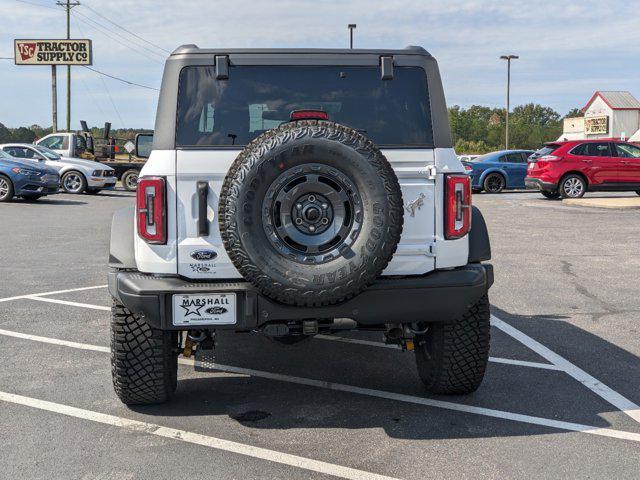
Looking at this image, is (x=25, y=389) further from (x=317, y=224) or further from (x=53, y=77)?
(x=53, y=77)

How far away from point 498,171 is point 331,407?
21.5 meters

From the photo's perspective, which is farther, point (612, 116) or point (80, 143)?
point (612, 116)

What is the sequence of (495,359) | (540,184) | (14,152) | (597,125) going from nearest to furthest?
(495,359) < (540,184) < (14,152) < (597,125)

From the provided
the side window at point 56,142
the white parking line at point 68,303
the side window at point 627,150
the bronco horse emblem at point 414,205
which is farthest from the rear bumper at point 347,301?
the side window at point 56,142

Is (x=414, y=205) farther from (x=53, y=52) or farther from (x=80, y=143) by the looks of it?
(x=53, y=52)

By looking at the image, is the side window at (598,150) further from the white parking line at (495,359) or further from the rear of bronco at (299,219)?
the rear of bronco at (299,219)

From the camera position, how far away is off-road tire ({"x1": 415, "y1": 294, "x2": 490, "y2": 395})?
170 inches

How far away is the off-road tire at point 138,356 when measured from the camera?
4.11m

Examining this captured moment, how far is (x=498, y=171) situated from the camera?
81.3 feet

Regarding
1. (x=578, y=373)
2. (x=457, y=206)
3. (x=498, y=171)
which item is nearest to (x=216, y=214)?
(x=457, y=206)

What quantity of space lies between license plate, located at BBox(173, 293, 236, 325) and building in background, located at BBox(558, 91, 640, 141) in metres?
79.2

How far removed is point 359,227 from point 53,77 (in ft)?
141

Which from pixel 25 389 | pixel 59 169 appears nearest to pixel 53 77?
pixel 59 169

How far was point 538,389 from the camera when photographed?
4.73m
